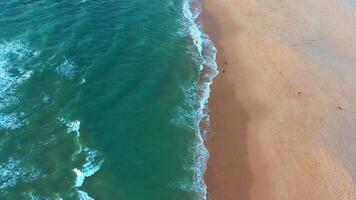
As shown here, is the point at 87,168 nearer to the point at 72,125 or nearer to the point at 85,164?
the point at 85,164

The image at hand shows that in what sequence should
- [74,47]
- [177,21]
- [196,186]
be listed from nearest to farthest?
[196,186]
[74,47]
[177,21]

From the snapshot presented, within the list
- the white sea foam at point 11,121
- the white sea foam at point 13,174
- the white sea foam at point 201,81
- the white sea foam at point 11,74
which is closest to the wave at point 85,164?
the white sea foam at point 13,174

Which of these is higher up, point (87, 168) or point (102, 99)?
point (102, 99)

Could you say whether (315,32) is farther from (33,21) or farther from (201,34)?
(33,21)

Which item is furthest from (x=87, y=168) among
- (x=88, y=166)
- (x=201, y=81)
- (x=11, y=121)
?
(x=201, y=81)

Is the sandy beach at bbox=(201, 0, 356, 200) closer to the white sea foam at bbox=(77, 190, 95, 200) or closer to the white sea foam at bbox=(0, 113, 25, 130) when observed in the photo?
the white sea foam at bbox=(77, 190, 95, 200)

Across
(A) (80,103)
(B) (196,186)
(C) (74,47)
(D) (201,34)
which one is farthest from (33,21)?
(B) (196,186)
